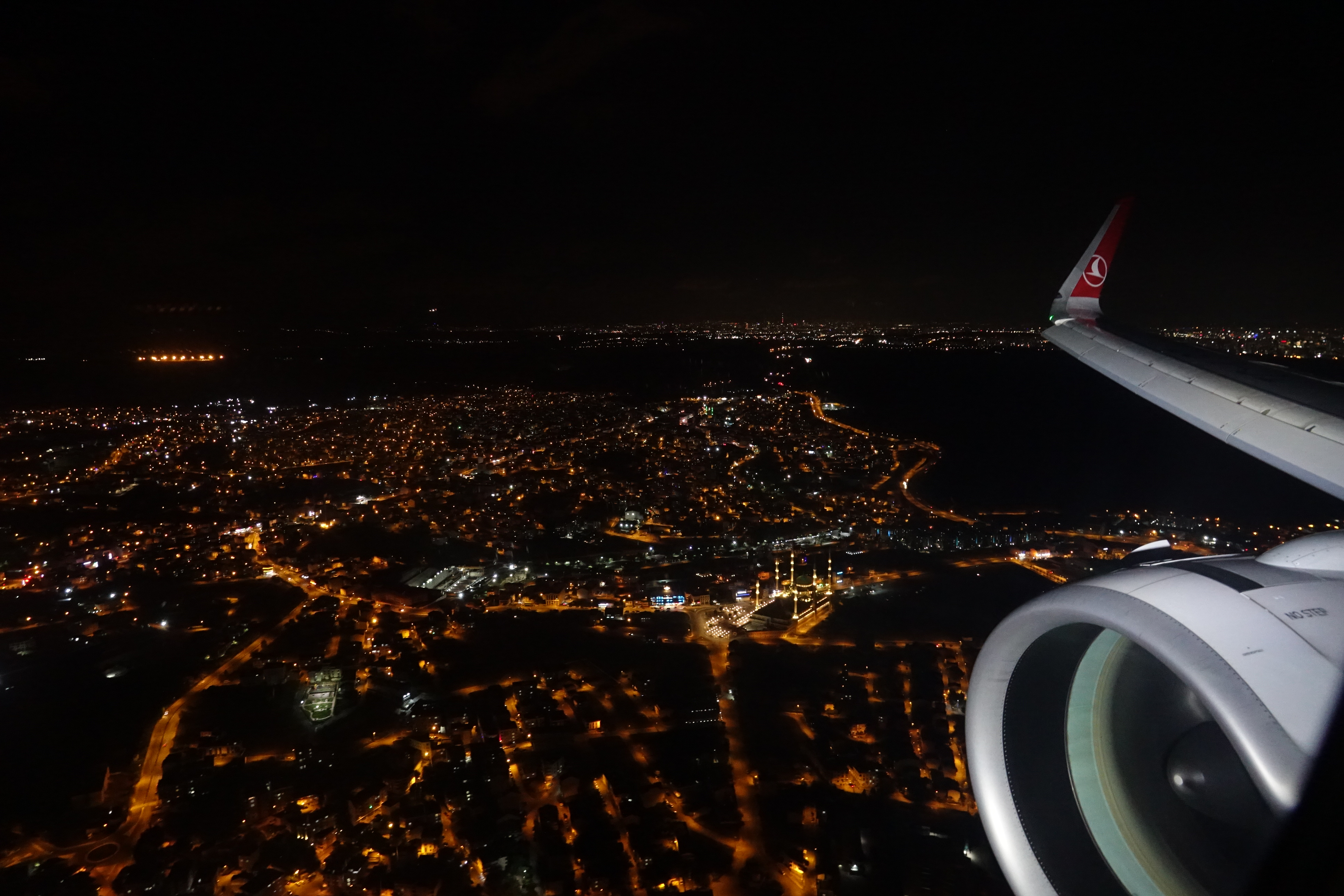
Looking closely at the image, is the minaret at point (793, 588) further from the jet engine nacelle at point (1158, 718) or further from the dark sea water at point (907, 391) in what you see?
the jet engine nacelle at point (1158, 718)

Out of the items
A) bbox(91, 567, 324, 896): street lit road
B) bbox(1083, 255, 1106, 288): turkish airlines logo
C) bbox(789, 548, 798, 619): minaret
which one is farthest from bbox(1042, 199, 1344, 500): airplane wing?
bbox(91, 567, 324, 896): street lit road

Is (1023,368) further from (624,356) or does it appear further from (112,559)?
(112,559)

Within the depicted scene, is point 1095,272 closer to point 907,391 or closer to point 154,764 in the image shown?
point 154,764

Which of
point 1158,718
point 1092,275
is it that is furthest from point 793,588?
point 1158,718

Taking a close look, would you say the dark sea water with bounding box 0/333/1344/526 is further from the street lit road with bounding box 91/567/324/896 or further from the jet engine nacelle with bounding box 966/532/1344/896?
the street lit road with bounding box 91/567/324/896

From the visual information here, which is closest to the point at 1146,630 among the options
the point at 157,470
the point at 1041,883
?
the point at 1041,883
